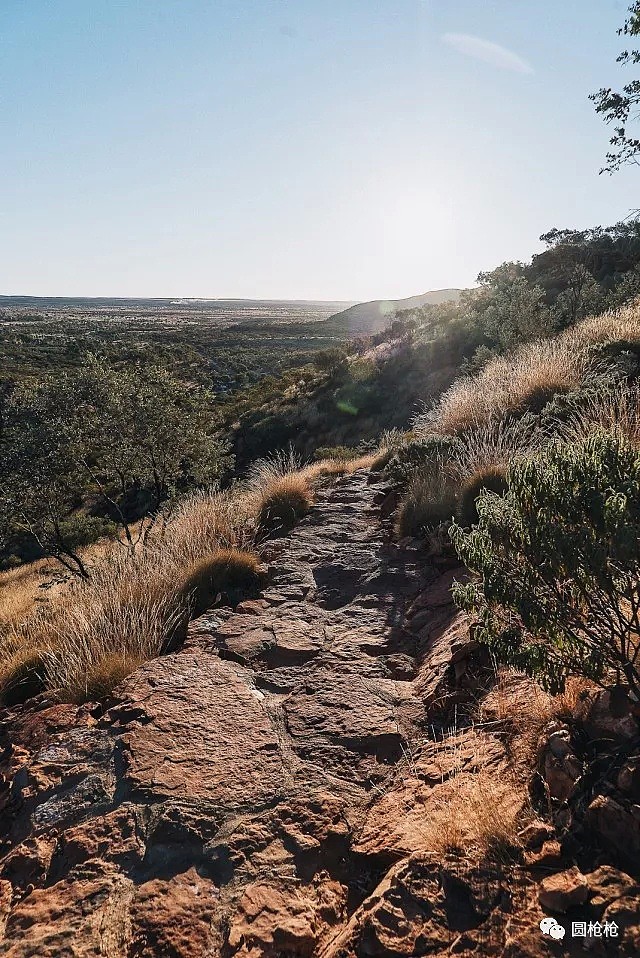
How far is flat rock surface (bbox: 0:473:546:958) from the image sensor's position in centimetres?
180

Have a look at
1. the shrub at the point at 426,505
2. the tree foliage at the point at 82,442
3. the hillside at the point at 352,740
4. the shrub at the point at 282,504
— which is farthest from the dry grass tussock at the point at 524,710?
the tree foliage at the point at 82,442

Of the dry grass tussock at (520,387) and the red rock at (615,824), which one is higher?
the dry grass tussock at (520,387)

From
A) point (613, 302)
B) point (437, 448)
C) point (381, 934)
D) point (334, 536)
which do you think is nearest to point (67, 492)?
point (334, 536)

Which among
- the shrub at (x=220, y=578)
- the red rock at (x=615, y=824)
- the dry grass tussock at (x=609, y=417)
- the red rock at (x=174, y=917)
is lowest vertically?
the red rock at (x=174, y=917)

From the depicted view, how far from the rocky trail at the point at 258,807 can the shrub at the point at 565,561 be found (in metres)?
0.54

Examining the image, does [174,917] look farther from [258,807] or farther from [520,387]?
[520,387]

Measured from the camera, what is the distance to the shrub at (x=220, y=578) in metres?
4.73

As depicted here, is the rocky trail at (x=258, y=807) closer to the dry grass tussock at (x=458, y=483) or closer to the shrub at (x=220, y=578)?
the shrub at (x=220, y=578)

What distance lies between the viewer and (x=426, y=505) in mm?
5707

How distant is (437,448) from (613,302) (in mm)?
13475

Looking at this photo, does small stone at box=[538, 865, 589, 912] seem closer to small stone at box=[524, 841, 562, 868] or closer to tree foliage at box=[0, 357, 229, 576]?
small stone at box=[524, 841, 562, 868]

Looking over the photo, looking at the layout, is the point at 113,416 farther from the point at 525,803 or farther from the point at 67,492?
the point at 525,803

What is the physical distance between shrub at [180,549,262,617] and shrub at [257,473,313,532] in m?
1.51

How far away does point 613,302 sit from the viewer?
1653 centimetres
